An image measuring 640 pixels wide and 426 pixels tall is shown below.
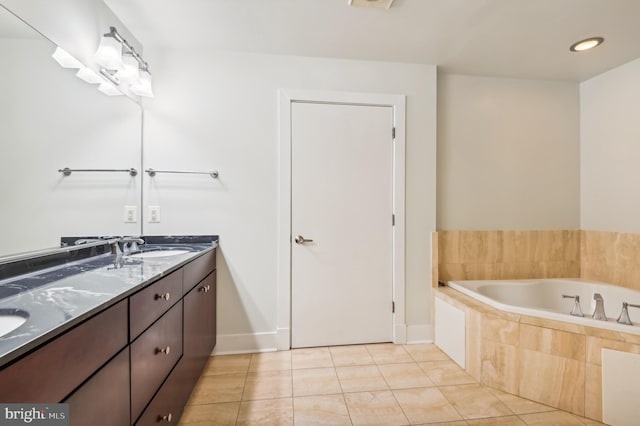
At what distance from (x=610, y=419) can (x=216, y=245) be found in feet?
8.49

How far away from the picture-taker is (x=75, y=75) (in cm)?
149

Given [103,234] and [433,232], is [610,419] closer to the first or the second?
[433,232]

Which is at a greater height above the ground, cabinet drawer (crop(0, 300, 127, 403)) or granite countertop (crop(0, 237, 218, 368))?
granite countertop (crop(0, 237, 218, 368))

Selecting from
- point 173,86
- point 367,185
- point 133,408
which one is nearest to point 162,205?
point 173,86

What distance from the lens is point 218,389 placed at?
1.77 meters

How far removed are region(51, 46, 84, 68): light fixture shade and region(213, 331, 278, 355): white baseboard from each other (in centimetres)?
195

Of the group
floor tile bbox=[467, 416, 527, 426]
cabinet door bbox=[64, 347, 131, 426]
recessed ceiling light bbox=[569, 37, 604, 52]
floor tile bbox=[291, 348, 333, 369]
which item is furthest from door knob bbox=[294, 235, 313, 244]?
recessed ceiling light bbox=[569, 37, 604, 52]

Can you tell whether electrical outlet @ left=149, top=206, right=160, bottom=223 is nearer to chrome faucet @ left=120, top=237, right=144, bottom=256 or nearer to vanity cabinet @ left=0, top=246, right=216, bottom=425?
→ chrome faucet @ left=120, top=237, right=144, bottom=256

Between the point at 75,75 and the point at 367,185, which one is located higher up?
the point at 75,75

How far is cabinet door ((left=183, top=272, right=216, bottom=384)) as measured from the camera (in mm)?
1577

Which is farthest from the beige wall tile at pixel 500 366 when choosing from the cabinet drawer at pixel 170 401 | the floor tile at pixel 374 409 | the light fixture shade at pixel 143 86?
the light fixture shade at pixel 143 86

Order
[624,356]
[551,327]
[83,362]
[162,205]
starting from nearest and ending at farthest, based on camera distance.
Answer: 1. [83,362]
2. [624,356]
3. [551,327]
4. [162,205]

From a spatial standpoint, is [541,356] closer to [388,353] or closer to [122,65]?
[388,353]

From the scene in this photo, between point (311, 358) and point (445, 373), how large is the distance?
3.14ft
